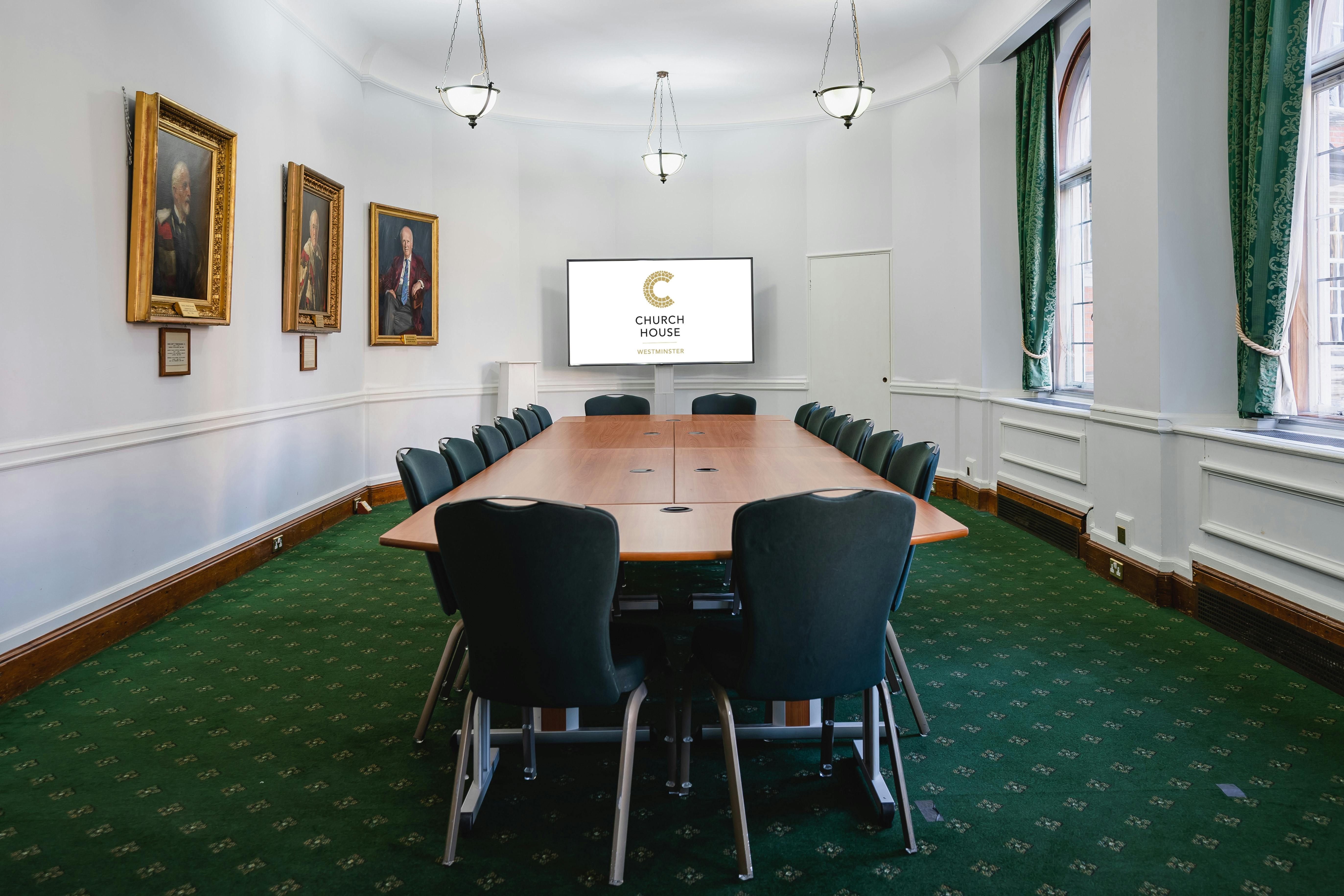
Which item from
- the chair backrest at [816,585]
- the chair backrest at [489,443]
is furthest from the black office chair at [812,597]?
the chair backrest at [489,443]

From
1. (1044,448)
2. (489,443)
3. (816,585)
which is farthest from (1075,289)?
(816,585)

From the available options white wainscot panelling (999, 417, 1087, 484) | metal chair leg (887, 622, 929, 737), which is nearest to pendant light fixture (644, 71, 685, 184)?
white wainscot panelling (999, 417, 1087, 484)

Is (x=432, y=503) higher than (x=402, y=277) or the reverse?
the reverse

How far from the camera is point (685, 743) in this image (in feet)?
8.13

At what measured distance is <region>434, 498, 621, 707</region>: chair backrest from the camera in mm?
1990

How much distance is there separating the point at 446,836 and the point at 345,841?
0.26 m

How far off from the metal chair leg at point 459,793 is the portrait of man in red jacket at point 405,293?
18.7ft

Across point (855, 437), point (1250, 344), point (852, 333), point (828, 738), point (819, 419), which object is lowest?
point (828, 738)

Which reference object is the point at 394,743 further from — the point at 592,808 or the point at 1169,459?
the point at 1169,459

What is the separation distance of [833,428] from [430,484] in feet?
8.34

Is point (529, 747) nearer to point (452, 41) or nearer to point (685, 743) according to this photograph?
point (685, 743)

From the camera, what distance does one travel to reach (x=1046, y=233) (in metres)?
6.21

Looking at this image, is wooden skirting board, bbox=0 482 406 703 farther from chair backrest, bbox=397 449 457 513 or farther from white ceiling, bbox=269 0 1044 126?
white ceiling, bbox=269 0 1044 126

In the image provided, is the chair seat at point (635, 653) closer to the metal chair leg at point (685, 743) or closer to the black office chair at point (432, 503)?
the metal chair leg at point (685, 743)
